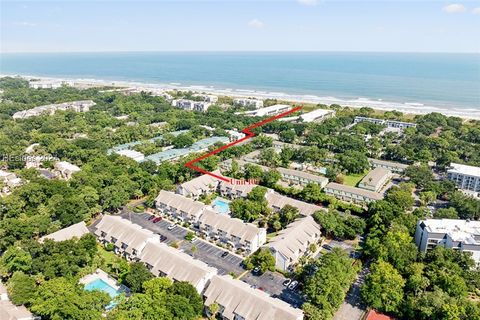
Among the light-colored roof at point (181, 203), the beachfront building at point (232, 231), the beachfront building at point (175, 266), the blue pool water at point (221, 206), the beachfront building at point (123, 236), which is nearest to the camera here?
the beachfront building at point (175, 266)

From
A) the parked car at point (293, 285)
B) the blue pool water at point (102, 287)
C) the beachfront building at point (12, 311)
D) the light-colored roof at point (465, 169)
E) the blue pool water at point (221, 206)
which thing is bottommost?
the parked car at point (293, 285)

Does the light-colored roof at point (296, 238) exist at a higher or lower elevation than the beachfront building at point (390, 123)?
lower

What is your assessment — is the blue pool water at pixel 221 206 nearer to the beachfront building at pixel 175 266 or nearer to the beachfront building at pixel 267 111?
the beachfront building at pixel 175 266

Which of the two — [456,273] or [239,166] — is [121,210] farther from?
[456,273]

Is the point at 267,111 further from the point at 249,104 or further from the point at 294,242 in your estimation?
the point at 294,242

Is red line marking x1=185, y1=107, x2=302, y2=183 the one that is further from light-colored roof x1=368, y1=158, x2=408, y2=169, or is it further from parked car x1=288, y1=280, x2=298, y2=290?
light-colored roof x1=368, y1=158, x2=408, y2=169

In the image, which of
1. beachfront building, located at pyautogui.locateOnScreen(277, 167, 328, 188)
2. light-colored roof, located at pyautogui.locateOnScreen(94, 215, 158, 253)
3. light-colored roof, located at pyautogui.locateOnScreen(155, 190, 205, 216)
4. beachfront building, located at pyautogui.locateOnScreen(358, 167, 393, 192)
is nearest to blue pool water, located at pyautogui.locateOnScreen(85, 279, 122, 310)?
light-colored roof, located at pyautogui.locateOnScreen(94, 215, 158, 253)

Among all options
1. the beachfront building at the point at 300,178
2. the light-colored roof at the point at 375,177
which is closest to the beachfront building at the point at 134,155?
the beachfront building at the point at 300,178

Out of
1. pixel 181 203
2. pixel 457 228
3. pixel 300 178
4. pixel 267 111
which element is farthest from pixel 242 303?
pixel 267 111

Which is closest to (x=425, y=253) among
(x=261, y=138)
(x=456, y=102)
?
(x=261, y=138)
